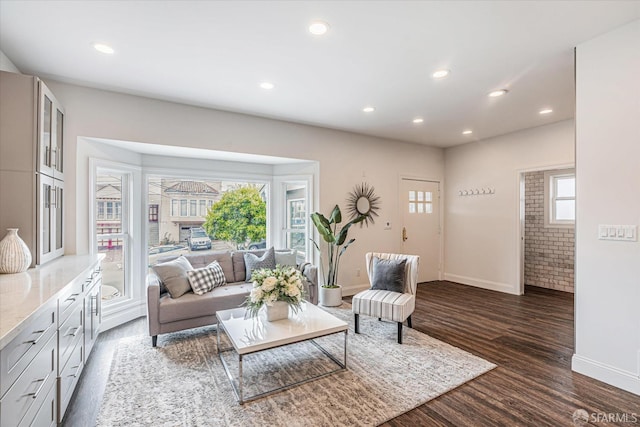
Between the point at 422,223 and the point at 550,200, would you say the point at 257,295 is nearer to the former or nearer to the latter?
the point at 422,223

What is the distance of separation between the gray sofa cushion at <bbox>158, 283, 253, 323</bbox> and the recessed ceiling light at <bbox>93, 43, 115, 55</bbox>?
2321mm

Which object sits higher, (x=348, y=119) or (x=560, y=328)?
(x=348, y=119)

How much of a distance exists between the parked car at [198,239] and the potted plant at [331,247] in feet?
5.39

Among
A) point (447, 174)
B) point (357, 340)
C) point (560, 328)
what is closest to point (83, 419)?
point (357, 340)

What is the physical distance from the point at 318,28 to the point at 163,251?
3606 millimetres

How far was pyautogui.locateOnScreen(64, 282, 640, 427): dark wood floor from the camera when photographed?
2.04 metres

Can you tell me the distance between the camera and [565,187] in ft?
17.7

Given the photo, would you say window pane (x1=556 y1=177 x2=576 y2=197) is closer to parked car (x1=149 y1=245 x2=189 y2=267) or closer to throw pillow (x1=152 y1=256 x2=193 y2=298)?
throw pillow (x1=152 y1=256 x2=193 y2=298)

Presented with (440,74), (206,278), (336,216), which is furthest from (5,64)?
(440,74)

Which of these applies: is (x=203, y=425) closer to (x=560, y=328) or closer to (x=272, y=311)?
(x=272, y=311)

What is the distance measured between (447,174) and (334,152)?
2716 millimetres

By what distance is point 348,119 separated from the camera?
4.34m

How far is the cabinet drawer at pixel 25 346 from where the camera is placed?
3.90 feet

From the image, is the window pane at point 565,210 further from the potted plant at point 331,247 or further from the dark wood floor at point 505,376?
the potted plant at point 331,247
